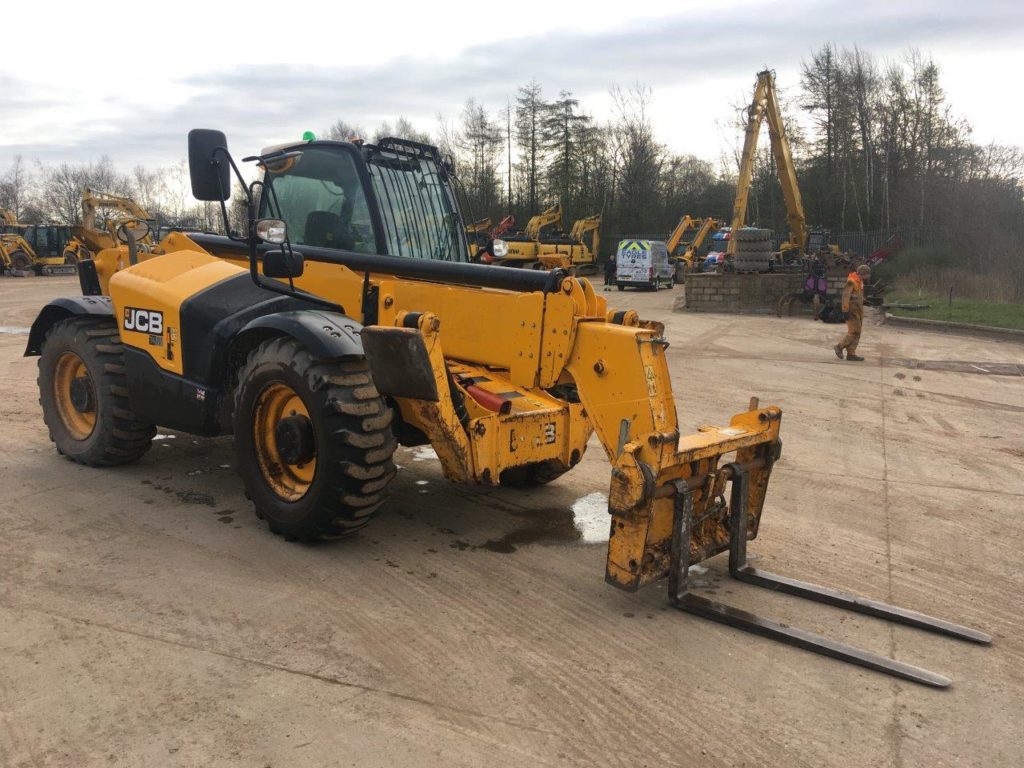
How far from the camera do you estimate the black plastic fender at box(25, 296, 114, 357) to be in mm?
6141

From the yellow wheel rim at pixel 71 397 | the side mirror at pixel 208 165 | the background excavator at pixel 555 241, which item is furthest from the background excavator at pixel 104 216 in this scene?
the side mirror at pixel 208 165

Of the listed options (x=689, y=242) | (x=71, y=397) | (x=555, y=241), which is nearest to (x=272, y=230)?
(x=71, y=397)

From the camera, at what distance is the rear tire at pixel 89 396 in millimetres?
5883

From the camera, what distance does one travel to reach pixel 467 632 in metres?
3.67

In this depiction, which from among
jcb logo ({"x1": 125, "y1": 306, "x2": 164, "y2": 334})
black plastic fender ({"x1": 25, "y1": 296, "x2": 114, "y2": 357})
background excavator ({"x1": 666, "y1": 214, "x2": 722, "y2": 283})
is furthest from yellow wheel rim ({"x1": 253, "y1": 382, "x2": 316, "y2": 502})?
background excavator ({"x1": 666, "y1": 214, "x2": 722, "y2": 283})

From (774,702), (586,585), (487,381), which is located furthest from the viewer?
(487,381)

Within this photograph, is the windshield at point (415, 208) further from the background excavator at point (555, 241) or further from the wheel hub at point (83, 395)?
the background excavator at point (555, 241)

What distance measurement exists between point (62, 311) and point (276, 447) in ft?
9.44

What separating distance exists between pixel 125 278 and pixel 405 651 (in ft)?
12.4

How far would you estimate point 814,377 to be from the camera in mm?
11430

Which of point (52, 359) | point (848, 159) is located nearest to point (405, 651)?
point (52, 359)

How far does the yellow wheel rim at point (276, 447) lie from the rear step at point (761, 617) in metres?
2.17

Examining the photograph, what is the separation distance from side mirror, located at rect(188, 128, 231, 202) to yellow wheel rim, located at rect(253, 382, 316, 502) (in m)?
1.16

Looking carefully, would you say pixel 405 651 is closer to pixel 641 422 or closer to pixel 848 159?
pixel 641 422
